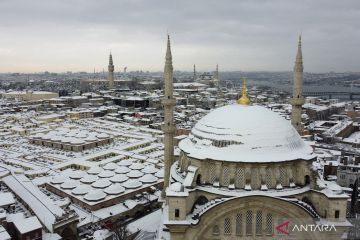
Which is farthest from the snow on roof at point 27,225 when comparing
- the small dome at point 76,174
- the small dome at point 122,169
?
the small dome at point 122,169

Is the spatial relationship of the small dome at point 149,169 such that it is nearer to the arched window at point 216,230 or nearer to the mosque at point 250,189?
the mosque at point 250,189

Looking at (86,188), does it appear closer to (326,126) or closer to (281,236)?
(281,236)

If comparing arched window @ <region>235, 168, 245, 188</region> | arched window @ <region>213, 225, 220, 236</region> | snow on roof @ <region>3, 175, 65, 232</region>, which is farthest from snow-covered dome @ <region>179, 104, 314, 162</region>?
snow on roof @ <region>3, 175, 65, 232</region>

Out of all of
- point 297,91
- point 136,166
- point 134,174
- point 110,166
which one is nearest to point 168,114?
point 297,91

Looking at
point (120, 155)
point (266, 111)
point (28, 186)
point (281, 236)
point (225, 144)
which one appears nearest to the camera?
point (281, 236)

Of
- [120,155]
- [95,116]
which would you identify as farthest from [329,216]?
[95,116]

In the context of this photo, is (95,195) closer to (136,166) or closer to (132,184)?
(132,184)
